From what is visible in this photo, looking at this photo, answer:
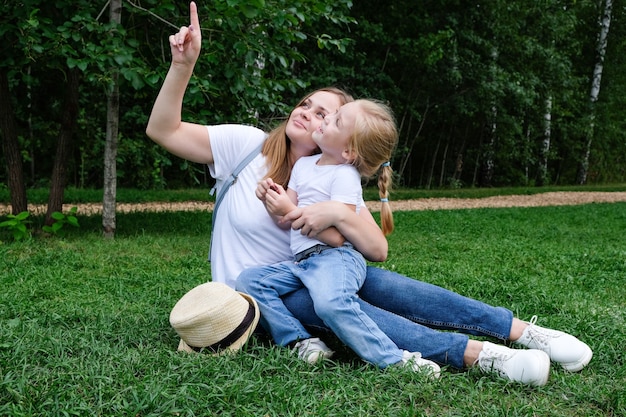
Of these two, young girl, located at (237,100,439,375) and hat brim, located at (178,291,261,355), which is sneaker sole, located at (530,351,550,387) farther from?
hat brim, located at (178,291,261,355)

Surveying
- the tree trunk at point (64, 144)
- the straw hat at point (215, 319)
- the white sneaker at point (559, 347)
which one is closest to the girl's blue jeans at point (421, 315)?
the white sneaker at point (559, 347)

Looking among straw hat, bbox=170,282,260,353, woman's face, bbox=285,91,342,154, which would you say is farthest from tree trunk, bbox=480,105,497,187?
straw hat, bbox=170,282,260,353

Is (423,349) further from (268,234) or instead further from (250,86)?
(250,86)

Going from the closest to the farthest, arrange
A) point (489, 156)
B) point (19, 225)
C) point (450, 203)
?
point (19, 225) < point (450, 203) < point (489, 156)

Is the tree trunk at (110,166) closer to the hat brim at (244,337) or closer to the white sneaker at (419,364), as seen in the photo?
the hat brim at (244,337)

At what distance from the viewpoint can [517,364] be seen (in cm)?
252

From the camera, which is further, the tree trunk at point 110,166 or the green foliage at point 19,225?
the tree trunk at point 110,166

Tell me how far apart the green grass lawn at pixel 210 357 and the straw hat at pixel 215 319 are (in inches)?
2.9

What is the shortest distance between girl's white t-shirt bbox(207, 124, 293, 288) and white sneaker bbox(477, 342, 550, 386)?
3.13 feet

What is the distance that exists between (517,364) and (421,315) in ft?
1.55

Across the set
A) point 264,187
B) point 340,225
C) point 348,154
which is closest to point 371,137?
point 348,154

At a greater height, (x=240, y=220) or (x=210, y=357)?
(x=240, y=220)

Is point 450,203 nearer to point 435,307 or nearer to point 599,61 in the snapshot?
point 599,61

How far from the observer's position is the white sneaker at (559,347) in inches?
108
